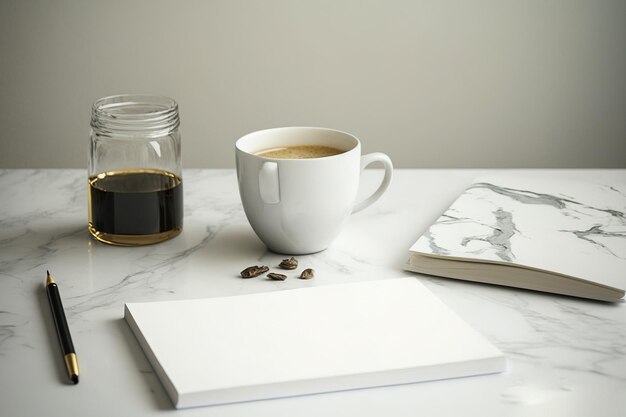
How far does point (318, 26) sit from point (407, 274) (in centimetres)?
169

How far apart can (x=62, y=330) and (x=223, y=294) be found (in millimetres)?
214

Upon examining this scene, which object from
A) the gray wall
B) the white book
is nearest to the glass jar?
the white book

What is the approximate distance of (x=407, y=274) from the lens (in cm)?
110

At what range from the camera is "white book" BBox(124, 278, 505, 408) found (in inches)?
31.3

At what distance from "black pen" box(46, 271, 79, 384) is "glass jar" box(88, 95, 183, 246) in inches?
6.1

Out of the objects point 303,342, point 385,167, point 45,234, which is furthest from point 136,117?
point 303,342

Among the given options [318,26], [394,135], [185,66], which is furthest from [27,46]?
[394,135]

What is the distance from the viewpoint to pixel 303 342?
866 mm

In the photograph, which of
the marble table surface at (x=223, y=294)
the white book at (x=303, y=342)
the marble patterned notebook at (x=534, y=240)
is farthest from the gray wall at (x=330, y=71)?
the white book at (x=303, y=342)

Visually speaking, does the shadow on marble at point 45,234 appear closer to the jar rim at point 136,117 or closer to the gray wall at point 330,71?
the jar rim at point 136,117

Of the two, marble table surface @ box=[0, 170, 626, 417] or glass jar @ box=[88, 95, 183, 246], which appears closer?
marble table surface @ box=[0, 170, 626, 417]

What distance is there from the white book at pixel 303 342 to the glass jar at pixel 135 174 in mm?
245

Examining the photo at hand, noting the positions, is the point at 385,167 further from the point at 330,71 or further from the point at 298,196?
the point at 330,71

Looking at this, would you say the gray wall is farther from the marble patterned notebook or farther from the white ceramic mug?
the white ceramic mug
